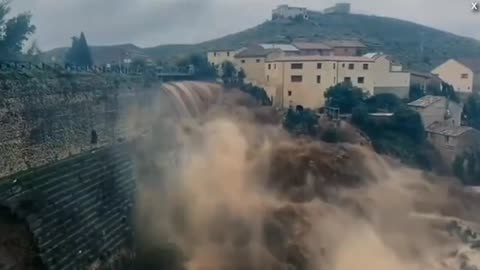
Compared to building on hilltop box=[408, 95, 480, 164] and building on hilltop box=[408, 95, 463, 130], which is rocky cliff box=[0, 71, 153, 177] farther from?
building on hilltop box=[408, 95, 463, 130]

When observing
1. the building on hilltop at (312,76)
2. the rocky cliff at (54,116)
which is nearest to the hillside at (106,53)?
the building on hilltop at (312,76)

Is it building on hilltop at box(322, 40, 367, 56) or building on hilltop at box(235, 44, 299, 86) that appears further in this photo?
building on hilltop at box(322, 40, 367, 56)

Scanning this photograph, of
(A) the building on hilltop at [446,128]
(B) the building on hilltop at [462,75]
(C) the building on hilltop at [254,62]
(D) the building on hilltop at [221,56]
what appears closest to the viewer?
(A) the building on hilltop at [446,128]

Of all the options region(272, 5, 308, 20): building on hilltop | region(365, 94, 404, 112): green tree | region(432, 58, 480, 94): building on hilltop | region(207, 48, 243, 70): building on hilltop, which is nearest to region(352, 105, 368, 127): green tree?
region(365, 94, 404, 112): green tree

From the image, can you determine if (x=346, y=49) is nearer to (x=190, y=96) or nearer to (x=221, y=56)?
(x=221, y=56)

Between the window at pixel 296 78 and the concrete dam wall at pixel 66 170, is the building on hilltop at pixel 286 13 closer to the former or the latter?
the window at pixel 296 78

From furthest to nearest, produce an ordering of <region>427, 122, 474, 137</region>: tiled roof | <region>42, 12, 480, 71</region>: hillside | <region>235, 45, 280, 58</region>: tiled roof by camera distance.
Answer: <region>42, 12, 480, 71</region>: hillside < <region>235, 45, 280, 58</region>: tiled roof < <region>427, 122, 474, 137</region>: tiled roof

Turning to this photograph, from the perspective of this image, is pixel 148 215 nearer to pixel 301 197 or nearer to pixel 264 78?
pixel 301 197
